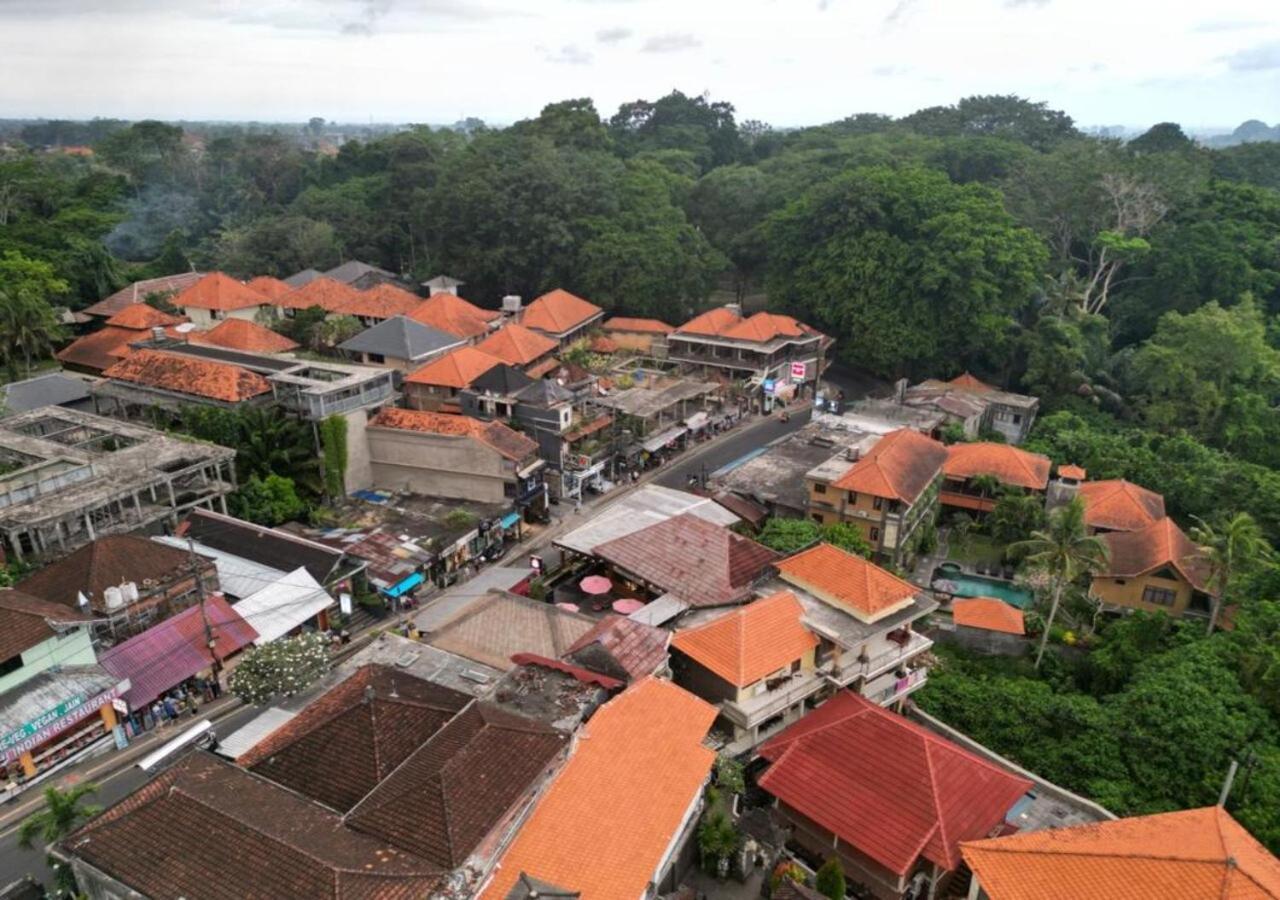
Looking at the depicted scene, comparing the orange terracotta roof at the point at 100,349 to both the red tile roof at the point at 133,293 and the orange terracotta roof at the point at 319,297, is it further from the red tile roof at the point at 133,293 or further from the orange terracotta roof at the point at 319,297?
the orange terracotta roof at the point at 319,297

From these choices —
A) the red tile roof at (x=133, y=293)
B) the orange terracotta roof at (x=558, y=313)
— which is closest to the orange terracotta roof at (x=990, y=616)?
the orange terracotta roof at (x=558, y=313)

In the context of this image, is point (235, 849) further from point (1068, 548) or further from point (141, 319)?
point (141, 319)

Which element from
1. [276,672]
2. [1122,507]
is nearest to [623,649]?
[276,672]

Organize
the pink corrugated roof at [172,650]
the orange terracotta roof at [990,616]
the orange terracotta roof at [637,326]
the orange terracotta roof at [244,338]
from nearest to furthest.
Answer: the pink corrugated roof at [172,650], the orange terracotta roof at [990,616], the orange terracotta roof at [244,338], the orange terracotta roof at [637,326]

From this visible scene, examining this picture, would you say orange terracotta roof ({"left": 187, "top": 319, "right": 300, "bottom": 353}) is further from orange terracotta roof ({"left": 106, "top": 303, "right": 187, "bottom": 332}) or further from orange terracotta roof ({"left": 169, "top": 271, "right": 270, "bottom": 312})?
orange terracotta roof ({"left": 169, "top": 271, "right": 270, "bottom": 312})

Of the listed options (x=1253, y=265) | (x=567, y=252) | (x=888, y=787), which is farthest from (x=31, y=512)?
(x=1253, y=265)
